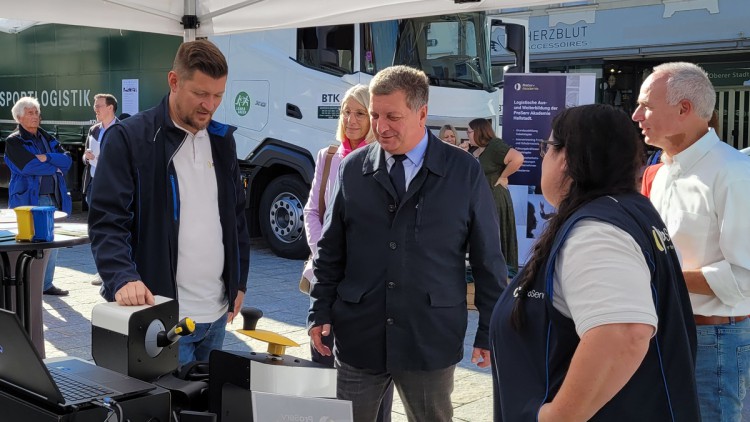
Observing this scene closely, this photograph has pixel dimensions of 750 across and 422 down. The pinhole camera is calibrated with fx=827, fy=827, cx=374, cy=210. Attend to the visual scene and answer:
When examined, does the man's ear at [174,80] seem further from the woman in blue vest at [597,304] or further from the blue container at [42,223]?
the woman in blue vest at [597,304]

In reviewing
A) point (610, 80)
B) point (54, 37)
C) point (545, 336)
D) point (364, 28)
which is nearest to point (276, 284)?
point (364, 28)

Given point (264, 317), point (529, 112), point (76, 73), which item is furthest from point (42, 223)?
point (76, 73)

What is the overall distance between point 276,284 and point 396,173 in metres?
5.67

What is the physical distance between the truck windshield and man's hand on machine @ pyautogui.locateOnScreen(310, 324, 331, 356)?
621 cm

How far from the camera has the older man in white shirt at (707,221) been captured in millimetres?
2684

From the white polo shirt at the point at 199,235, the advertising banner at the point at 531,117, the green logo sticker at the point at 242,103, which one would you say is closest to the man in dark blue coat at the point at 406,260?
the white polo shirt at the point at 199,235

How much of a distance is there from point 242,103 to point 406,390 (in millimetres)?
7461

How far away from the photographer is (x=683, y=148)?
2.83 meters

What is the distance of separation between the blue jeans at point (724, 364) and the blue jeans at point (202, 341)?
1729 millimetres

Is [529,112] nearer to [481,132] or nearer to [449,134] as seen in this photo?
[481,132]

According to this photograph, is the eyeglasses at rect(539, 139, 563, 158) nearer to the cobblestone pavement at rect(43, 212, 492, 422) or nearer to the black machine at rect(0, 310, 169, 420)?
the black machine at rect(0, 310, 169, 420)

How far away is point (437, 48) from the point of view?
9258mm

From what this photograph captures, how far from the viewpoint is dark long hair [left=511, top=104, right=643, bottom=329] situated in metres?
1.91

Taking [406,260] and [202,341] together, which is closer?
[406,260]
